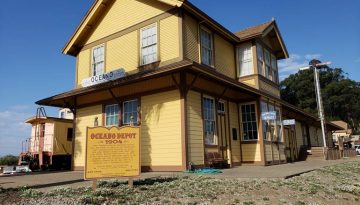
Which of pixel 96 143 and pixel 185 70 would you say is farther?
pixel 185 70

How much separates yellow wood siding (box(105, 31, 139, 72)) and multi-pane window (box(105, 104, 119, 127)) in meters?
1.97

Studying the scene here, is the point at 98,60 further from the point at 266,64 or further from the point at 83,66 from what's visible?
the point at 266,64

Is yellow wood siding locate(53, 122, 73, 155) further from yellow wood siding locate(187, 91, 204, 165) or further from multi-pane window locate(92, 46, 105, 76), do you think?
yellow wood siding locate(187, 91, 204, 165)

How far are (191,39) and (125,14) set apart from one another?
4282mm

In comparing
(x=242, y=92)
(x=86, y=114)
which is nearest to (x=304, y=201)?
(x=242, y=92)

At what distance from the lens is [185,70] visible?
1242 centimetres

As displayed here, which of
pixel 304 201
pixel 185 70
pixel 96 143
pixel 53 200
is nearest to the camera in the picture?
pixel 53 200

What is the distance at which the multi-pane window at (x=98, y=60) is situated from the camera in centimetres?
1725

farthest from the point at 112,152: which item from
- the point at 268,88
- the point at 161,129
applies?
the point at 268,88

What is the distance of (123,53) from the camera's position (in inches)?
634

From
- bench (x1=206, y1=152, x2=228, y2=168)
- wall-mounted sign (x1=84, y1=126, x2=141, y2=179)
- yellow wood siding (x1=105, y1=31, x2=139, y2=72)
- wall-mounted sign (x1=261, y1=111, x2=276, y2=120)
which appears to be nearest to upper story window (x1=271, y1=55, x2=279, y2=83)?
wall-mounted sign (x1=261, y1=111, x2=276, y2=120)

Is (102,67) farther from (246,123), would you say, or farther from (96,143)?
(96,143)

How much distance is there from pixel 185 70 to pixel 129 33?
4981 mm

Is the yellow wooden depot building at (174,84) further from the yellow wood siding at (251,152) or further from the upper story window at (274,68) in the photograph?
the upper story window at (274,68)
